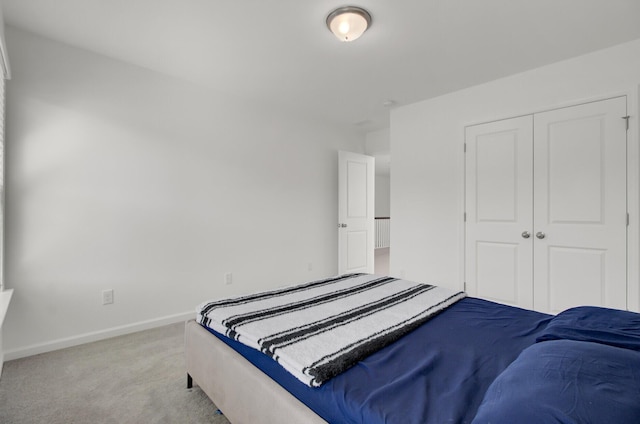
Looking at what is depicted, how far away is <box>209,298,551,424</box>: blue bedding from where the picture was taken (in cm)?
91

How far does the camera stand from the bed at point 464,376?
0.75 metres

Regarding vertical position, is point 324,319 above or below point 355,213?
below

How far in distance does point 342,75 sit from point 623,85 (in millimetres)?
2310

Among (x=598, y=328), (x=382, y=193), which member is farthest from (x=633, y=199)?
(x=382, y=193)

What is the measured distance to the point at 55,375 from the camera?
2.06 m

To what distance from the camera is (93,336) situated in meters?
2.61

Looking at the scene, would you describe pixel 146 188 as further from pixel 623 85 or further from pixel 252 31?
pixel 623 85

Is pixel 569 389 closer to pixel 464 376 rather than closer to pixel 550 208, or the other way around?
pixel 464 376

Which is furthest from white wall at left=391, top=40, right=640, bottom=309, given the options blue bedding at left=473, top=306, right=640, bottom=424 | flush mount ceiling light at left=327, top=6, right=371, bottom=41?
blue bedding at left=473, top=306, right=640, bottom=424

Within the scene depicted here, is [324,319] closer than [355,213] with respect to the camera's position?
Yes

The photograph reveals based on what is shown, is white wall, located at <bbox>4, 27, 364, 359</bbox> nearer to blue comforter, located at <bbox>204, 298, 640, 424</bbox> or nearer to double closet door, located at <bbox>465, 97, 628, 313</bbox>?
blue comforter, located at <bbox>204, 298, 640, 424</bbox>

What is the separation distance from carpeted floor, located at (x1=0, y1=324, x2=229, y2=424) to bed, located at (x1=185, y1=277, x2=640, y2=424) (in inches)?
11.3

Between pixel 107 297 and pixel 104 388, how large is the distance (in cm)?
99

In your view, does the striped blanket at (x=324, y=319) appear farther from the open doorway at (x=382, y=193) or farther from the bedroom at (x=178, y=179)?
the open doorway at (x=382, y=193)
